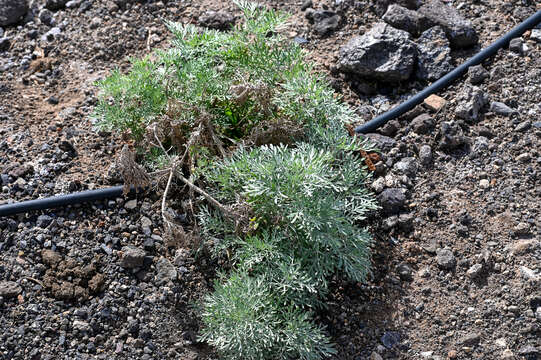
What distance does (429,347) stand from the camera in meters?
3.25

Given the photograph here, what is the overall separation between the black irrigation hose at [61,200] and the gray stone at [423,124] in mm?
1754

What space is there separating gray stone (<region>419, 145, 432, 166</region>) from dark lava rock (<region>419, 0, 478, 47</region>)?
92 cm

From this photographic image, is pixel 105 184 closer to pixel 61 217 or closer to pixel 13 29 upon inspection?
pixel 61 217

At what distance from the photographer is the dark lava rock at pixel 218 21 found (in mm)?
4555

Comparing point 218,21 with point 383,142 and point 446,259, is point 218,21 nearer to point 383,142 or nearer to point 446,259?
point 383,142

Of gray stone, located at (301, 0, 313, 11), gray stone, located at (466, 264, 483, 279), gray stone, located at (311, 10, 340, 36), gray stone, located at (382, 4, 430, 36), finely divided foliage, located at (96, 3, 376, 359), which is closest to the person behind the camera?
finely divided foliage, located at (96, 3, 376, 359)

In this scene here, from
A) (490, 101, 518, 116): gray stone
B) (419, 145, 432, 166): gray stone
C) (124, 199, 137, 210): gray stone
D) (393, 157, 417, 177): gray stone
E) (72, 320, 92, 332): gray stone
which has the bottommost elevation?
(72, 320, 92, 332): gray stone

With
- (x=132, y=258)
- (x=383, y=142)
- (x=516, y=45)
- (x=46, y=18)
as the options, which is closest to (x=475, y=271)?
(x=383, y=142)

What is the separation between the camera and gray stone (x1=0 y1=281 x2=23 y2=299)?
3.34m

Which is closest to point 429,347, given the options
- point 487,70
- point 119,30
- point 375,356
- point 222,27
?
point 375,356

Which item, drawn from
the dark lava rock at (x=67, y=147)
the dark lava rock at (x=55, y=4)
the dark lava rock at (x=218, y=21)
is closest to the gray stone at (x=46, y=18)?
the dark lava rock at (x=55, y=4)

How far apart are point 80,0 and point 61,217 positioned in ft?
6.49

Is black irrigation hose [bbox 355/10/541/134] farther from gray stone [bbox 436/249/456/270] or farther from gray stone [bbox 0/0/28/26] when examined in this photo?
gray stone [bbox 0/0/28/26]

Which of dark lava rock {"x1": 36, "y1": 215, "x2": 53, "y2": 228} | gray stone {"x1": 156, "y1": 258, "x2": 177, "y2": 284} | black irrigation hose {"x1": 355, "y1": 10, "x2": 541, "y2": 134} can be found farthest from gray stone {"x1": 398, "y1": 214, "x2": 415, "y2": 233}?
dark lava rock {"x1": 36, "y1": 215, "x2": 53, "y2": 228}
